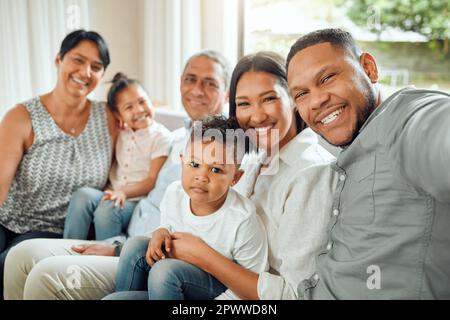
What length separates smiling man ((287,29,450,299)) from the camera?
2.41 feet

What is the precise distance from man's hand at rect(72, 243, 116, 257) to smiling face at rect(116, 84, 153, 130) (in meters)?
0.52

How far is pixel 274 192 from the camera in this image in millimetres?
1098

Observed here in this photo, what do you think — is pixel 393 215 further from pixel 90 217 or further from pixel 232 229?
pixel 90 217

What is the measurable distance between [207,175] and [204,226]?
13cm

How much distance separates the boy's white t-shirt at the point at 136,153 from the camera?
173cm

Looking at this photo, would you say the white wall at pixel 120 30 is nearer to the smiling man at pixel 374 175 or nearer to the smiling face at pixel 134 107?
the smiling face at pixel 134 107

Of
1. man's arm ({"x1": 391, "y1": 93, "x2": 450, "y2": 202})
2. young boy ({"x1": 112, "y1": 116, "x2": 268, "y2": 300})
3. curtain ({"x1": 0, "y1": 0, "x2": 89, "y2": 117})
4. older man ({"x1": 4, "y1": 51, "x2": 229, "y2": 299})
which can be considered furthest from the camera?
curtain ({"x1": 0, "y1": 0, "x2": 89, "y2": 117})

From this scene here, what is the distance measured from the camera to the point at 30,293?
1230mm

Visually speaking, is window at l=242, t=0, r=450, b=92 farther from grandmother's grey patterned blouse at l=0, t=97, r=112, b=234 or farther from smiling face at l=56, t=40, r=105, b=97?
grandmother's grey patterned blouse at l=0, t=97, r=112, b=234

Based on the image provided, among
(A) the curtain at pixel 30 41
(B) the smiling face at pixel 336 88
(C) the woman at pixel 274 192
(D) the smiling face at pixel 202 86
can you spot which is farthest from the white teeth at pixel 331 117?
(A) the curtain at pixel 30 41

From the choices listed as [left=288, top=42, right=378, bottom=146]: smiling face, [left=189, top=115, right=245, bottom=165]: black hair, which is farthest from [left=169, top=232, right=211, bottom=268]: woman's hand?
[left=288, top=42, right=378, bottom=146]: smiling face

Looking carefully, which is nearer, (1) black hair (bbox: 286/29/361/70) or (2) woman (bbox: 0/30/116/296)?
(1) black hair (bbox: 286/29/361/70)

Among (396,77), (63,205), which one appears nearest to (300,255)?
(63,205)
